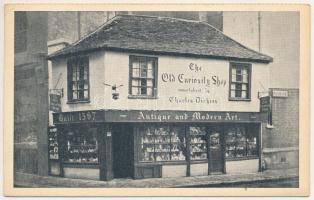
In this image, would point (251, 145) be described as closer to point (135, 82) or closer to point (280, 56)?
point (280, 56)

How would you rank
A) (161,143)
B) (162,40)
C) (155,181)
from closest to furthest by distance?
(155,181) → (162,40) → (161,143)

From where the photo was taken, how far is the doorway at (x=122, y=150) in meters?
11.4

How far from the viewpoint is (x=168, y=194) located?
36.2ft

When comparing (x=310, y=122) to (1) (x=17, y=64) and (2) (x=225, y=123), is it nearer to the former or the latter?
(2) (x=225, y=123)

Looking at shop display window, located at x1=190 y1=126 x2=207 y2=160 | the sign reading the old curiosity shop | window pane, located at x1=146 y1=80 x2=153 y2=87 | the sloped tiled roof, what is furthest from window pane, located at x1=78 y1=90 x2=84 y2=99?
shop display window, located at x1=190 y1=126 x2=207 y2=160

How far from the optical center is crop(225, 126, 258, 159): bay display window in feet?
39.3

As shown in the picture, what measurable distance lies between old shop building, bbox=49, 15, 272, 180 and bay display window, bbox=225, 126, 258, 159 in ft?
0.10

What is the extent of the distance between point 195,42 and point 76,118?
6.81 ft

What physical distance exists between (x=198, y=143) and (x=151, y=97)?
106cm

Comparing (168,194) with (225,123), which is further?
(225,123)

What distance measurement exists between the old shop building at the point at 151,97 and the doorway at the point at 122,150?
14 mm

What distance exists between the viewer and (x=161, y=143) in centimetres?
1179

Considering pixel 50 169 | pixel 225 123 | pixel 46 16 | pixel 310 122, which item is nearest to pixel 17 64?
pixel 46 16

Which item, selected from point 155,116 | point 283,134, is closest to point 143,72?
point 155,116
